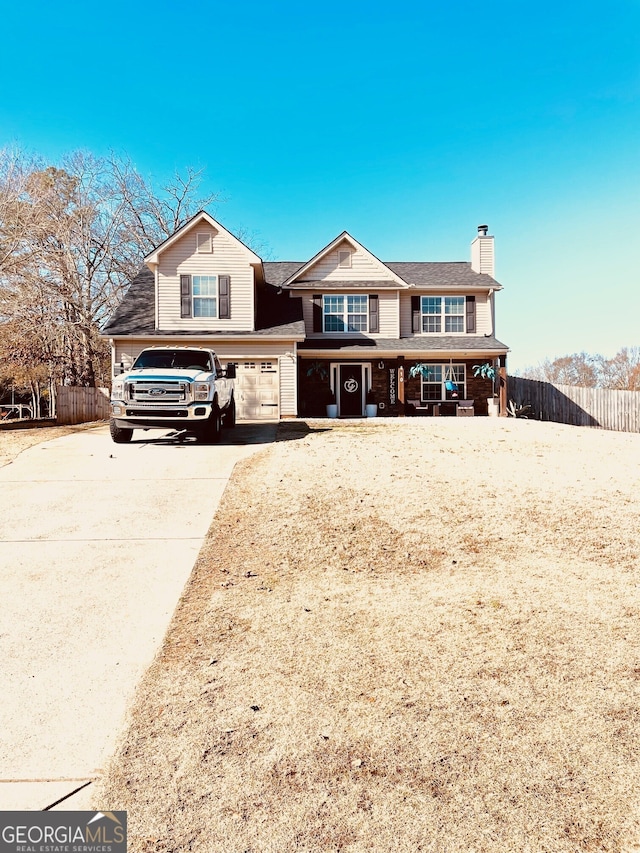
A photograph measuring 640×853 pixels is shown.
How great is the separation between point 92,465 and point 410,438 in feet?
24.8

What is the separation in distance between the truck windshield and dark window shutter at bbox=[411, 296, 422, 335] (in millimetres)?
13065

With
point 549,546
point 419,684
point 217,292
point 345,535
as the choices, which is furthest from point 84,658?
point 217,292

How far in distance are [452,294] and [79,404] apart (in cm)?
1694

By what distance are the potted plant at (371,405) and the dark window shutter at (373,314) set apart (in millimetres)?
2692

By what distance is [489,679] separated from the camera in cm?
345

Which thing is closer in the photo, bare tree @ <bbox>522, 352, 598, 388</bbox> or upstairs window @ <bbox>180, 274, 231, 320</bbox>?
upstairs window @ <bbox>180, 274, 231, 320</bbox>

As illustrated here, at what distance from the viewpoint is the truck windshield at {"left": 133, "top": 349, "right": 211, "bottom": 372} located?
490 inches

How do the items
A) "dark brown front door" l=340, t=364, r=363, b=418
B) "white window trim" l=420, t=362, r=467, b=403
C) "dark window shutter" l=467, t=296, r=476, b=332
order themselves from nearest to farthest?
1. "dark brown front door" l=340, t=364, r=363, b=418
2. "white window trim" l=420, t=362, r=467, b=403
3. "dark window shutter" l=467, t=296, r=476, b=332

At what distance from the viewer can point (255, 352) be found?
20109 millimetres

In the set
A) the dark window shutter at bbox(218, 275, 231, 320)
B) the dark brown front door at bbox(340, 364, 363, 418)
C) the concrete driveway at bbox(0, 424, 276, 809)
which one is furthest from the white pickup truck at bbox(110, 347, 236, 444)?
the dark brown front door at bbox(340, 364, 363, 418)

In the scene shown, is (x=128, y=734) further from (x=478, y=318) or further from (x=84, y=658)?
(x=478, y=318)

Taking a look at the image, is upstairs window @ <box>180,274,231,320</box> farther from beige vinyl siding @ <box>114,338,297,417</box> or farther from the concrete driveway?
the concrete driveway

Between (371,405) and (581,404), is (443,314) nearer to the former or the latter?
(371,405)

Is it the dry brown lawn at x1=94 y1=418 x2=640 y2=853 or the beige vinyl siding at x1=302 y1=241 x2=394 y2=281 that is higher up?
the beige vinyl siding at x1=302 y1=241 x2=394 y2=281
